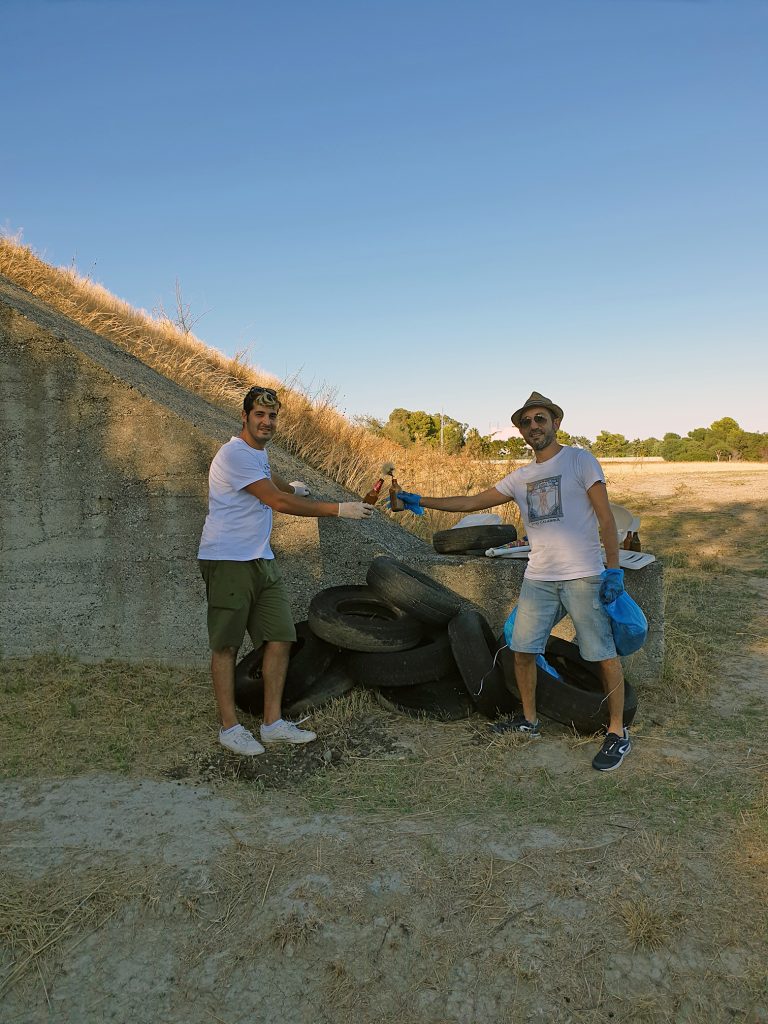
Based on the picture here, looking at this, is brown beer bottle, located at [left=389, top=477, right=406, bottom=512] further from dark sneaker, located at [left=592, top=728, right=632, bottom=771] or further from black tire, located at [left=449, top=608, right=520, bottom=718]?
dark sneaker, located at [left=592, top=728, right=632, bottom=771]

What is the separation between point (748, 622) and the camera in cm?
830

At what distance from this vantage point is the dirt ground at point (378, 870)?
2953 millimetres

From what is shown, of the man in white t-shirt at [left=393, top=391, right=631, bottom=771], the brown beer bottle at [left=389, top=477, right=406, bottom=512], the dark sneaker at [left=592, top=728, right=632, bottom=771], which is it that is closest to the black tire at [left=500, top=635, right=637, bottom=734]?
the man in white t-shirt at [left=393, top=391, right=631, bottom=771]

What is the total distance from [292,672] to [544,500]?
2.29 metres

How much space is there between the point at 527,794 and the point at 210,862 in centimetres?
180

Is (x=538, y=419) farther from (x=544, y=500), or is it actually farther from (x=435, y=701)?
(x=435, y=701)

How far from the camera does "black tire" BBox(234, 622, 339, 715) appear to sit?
5.58m

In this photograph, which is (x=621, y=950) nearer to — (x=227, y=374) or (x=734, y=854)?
(x=734, y=854)

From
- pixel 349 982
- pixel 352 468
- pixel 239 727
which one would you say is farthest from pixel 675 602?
pixel 349 982

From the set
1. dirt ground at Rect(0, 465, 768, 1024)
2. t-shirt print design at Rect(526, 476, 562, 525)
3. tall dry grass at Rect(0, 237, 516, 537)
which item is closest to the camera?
dirt ground at Rect(0, 465, 768, 1024)

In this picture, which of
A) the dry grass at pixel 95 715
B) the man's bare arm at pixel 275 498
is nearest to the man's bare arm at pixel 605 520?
the man's bare arm at pixel 275 498

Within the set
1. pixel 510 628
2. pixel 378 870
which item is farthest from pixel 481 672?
pixel 378 870

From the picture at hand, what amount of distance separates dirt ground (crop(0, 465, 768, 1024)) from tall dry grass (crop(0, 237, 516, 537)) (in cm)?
516

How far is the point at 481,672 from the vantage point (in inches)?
213
